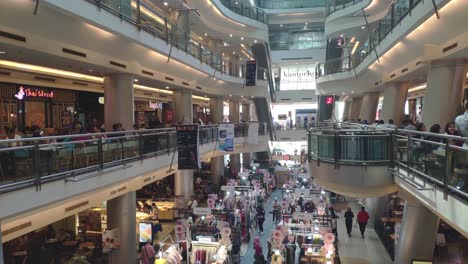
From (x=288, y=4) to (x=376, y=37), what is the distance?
21.5 metres

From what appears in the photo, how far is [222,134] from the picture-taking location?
19312 millimetres

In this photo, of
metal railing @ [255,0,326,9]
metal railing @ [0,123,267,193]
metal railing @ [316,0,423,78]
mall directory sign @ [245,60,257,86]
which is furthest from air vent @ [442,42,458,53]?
metal railing @ [255,0,326,9]

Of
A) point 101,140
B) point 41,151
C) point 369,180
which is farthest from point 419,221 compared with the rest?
point 41,151

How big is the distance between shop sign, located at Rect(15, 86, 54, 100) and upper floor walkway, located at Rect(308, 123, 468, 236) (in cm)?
1138

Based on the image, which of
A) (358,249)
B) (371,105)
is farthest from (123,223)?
(371,105)

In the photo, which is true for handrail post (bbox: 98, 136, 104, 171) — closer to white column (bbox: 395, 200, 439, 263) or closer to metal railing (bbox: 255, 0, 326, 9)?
white column (bbox: 395, 200, 439, 263)

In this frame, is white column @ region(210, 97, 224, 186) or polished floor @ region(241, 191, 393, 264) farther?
white column @ region(210, 97, 224, 186)

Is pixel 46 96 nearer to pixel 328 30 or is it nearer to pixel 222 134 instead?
pixel 222 134

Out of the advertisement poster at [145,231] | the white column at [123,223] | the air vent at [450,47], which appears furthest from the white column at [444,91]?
the advertisement poster at [145,231]

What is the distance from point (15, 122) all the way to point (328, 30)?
18.8 metres

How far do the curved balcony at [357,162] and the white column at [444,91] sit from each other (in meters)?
1.82

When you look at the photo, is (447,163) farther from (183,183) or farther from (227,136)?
(183,183)

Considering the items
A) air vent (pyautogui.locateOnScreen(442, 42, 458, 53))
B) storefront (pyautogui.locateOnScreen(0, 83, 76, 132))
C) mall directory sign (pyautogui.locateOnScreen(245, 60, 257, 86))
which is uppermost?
mall directory sign (pyautogui.locateOnScreen(245, 60, 257, 86))

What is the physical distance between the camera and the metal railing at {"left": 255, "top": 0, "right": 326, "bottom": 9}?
3469 cm
